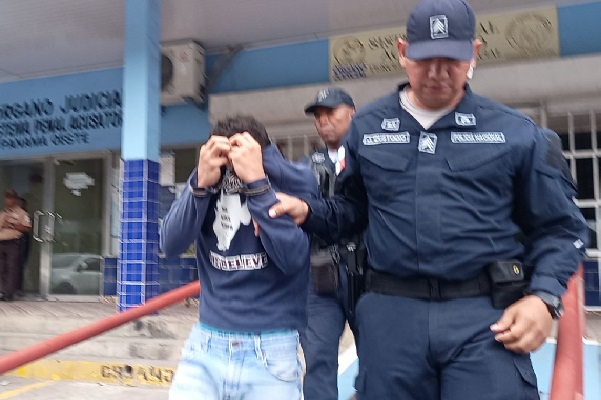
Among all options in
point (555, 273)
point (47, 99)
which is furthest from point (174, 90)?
point (555, 273)

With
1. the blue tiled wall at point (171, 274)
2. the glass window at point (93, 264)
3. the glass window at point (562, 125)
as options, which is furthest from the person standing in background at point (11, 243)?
the glass window at point (562, 125)

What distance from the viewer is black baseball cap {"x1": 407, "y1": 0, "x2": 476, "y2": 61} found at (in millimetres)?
1197

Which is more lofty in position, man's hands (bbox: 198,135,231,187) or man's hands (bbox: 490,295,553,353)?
man's hands (bbox: 198,135,231,187)

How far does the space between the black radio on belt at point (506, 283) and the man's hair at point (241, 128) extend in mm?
719

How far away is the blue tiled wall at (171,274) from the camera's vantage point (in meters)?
6.58

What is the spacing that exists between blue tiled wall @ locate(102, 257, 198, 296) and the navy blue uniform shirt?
17.8ft

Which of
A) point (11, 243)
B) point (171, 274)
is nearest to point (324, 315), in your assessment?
point (171, 274)

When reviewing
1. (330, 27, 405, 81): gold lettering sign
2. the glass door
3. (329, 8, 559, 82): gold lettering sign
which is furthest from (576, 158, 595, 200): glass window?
the glass door

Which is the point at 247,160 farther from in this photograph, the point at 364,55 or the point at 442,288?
the point at 364,55

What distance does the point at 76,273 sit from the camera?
281 inches

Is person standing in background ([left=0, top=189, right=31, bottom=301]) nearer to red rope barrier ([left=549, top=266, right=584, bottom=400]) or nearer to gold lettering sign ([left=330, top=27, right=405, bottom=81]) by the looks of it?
gold lettering sign ([left=330, top=27, right=405, bottom=81])

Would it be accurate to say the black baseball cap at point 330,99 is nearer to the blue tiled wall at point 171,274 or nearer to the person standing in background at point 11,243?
the blue tiled wall at point 171,274

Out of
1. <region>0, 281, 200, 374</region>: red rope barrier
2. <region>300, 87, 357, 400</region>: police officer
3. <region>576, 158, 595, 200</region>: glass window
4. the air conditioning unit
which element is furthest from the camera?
the air conditioning unit

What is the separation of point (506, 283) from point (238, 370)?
0.73m
